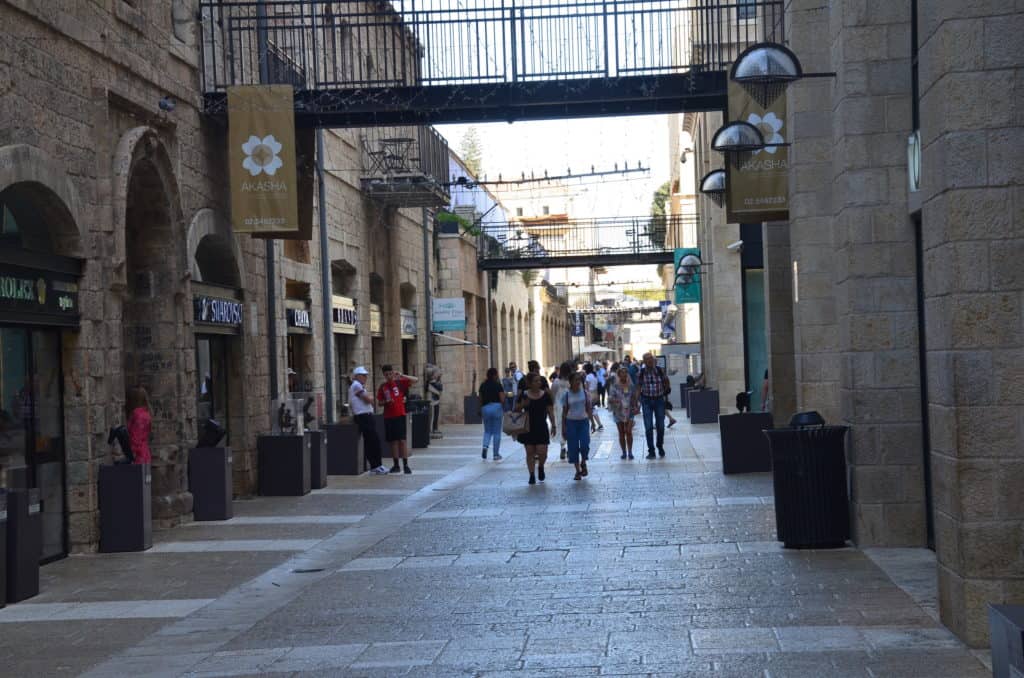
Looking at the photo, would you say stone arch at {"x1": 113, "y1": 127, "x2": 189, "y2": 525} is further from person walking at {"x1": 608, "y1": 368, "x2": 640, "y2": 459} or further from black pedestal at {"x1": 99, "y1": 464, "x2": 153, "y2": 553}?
person walking at {"x1": 608, "y1": 368, "x2": 640, "y2": 459}

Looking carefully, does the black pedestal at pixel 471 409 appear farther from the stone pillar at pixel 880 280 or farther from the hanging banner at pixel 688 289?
the stone pillar at pixel 880 280

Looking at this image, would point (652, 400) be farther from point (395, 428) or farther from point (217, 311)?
point (217, 311)

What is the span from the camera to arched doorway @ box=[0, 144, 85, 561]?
489 inches

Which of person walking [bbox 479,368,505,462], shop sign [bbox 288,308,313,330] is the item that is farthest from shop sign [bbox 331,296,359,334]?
person walking [bbox 479,368,505,462]

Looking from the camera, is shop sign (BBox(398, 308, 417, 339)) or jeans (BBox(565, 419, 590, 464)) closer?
jeans (BBox(565, 419, 590, 464))

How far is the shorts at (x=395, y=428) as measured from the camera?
22.5m

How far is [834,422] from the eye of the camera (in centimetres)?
1616

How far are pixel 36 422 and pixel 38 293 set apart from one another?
51.0 inches

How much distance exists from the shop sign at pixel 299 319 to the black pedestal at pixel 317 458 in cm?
324

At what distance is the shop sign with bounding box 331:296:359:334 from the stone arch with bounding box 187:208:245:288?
6.32 metres

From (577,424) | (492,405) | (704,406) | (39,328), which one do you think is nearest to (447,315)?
(704,406)

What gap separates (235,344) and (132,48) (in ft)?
16.5

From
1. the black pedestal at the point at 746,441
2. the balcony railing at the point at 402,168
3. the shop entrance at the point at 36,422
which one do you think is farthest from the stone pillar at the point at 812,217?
the balcony railing at the point at 402,168

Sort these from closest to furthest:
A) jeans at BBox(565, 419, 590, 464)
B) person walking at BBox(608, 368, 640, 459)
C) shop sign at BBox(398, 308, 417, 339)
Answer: jeans at BBox(565, 419, 590, 464), person walking at BBox(608, 368, 640, 459), shop sign at BBox(398, 308, 417, 339)
